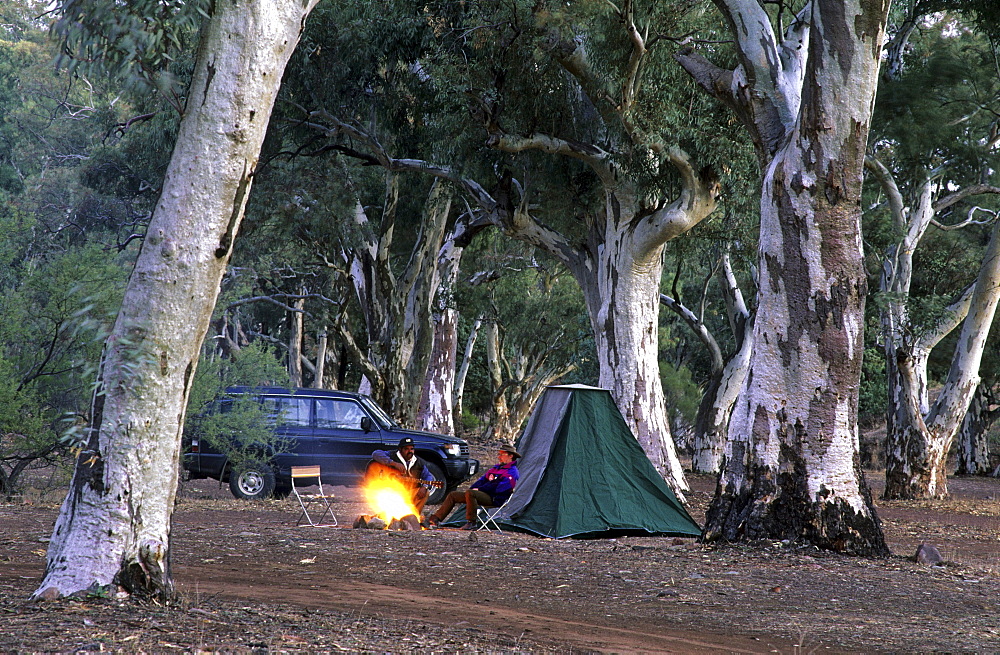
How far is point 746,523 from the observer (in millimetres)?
9641

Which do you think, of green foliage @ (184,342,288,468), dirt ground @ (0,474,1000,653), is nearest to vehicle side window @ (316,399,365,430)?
green foliage @ (184,342,288,468)

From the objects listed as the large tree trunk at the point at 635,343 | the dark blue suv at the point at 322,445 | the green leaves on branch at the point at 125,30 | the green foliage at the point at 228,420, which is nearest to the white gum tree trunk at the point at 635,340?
the large tree trunk at the point at 635,343

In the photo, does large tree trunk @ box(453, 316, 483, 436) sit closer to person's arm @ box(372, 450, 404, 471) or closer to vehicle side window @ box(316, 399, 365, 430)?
vehicle side window @ box(316, 399, 365, 430)

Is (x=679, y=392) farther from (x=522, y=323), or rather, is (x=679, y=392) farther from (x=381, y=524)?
(x=381, y=524)

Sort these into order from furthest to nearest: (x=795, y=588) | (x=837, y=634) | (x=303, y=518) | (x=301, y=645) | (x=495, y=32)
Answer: (x=495, y=32) < (x=303, y=518) < (x=795, y=588) < (x=837, y=634) < (x=301, y=645)

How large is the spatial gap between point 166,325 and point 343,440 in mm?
10348

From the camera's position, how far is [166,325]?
506 cm

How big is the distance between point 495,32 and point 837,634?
10.7 meters

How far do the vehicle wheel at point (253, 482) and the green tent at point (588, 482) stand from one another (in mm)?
4875

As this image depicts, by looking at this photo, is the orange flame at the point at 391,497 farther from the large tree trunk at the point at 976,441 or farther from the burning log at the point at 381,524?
the large tree trunk at the point at 976,441

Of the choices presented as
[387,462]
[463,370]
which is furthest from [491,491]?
[463,370]

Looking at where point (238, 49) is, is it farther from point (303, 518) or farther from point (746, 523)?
point (303, 518)

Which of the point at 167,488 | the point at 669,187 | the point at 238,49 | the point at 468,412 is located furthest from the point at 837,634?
the point at 468,412

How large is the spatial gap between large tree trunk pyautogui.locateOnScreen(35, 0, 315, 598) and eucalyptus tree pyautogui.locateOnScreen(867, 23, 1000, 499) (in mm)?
15056
